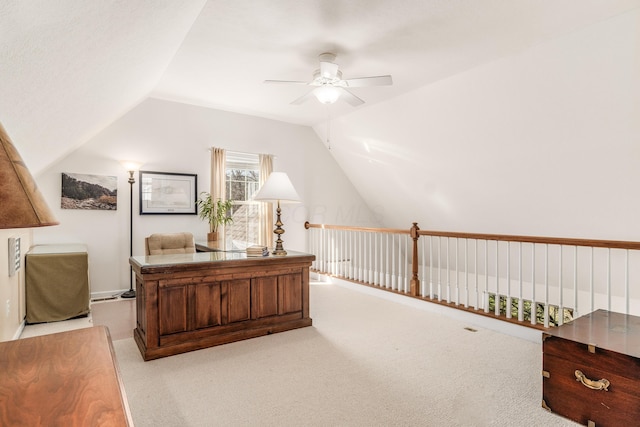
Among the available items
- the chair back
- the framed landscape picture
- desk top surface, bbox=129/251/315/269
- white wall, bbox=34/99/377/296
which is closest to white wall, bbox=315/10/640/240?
white wall, bbox=34/99/377/296

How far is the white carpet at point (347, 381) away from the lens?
6.51 ft

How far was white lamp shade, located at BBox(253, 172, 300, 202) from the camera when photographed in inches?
130

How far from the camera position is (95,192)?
467cm

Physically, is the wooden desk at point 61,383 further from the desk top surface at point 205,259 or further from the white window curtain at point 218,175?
the white window curtain at point 218,175

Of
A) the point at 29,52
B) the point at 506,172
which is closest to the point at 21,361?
the point at 29,52

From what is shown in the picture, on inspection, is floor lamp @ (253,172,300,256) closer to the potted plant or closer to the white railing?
the white railing

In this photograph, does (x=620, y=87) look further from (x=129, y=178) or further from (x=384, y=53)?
(x=129, y=178)

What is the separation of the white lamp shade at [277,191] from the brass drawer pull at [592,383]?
2472 mm

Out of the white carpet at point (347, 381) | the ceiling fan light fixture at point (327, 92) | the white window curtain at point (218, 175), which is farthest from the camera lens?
the white window curtain at point (218, 175)

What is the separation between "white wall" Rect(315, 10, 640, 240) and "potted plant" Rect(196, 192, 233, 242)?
2.56m

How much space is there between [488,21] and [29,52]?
3.18 metres

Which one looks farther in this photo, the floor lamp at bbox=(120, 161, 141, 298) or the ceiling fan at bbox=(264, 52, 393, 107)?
the floor lamp at bbox=(120, 161, 141, 298)

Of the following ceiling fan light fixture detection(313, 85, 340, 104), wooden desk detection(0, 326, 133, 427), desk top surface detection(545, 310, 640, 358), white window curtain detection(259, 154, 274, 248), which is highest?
ceiling fan light fixture detection(313, 85, 340, 104)

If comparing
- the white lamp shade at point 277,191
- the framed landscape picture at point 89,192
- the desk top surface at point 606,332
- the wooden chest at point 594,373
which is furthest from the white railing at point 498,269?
the framed landscape picture at point 89,192
